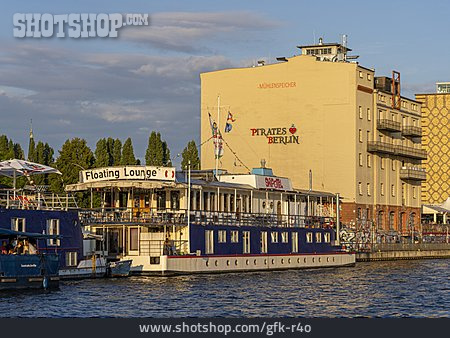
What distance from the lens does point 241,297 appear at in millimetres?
55406

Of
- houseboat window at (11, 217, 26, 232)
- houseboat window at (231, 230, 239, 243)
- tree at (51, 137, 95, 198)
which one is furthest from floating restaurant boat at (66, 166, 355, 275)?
tree at (51, 137, 95, 198)

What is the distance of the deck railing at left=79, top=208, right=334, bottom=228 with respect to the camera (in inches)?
2749

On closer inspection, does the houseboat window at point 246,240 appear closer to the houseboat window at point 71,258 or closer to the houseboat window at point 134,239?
the houseboat window at point 134,239

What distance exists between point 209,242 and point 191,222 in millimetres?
2260

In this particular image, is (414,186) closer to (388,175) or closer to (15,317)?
(388,175)

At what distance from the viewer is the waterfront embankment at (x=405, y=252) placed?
344ft

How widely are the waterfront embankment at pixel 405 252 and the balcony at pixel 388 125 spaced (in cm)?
1492

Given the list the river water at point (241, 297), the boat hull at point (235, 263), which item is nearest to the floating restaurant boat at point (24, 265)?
the river water at point (241, 297)

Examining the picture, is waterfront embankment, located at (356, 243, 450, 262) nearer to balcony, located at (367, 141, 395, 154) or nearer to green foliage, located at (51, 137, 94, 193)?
balcony, located at (367, 141, 395, 154)

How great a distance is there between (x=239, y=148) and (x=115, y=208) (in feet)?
169

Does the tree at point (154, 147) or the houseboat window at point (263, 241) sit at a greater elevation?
the tree at point (154, 147)

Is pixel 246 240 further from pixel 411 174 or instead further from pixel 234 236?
pixel 411 174

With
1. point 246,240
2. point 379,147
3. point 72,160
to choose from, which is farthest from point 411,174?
point 246,240
